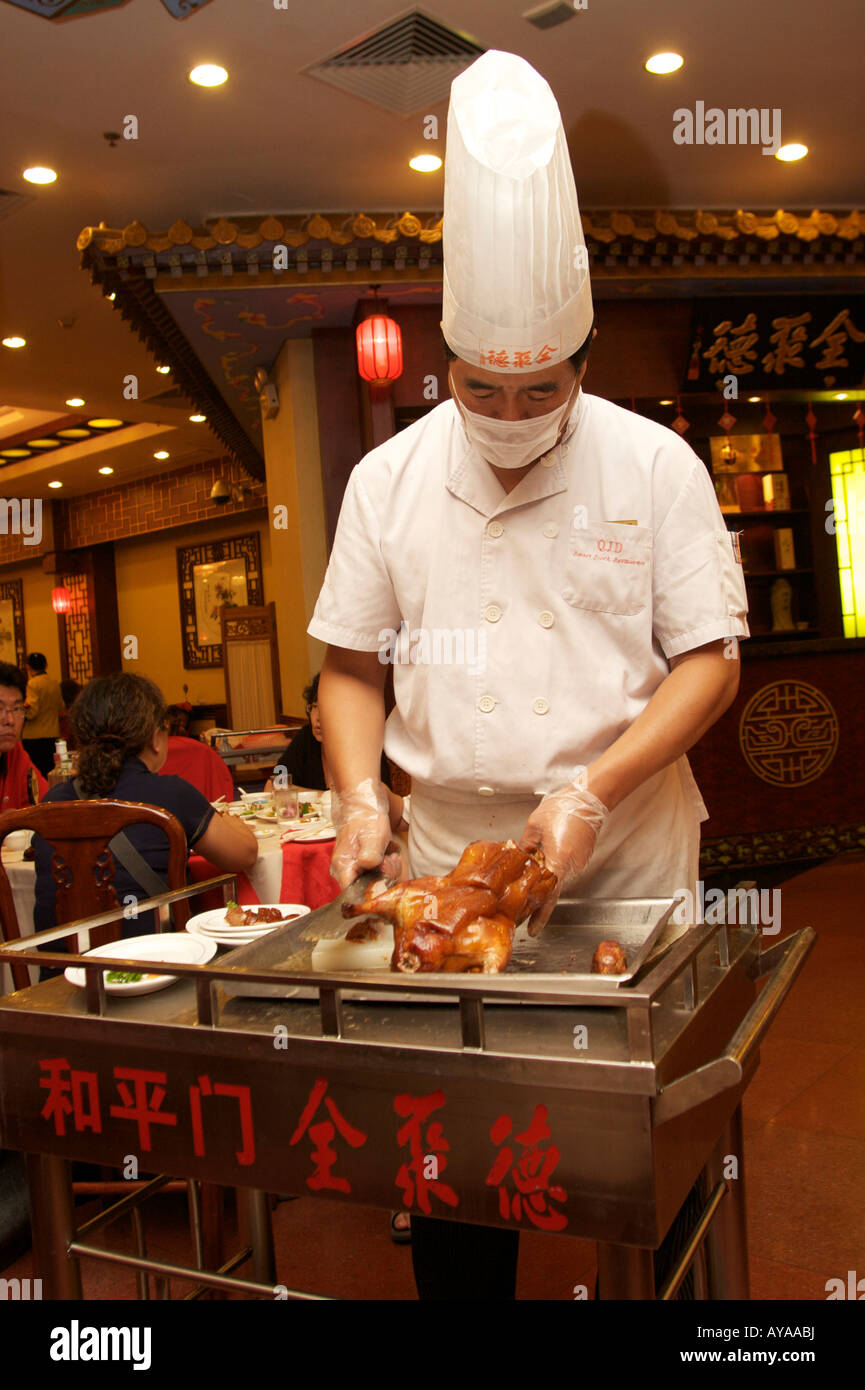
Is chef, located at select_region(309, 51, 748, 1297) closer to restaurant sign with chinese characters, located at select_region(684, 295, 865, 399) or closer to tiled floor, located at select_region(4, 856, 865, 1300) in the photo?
tiled floor, located at select_region(4, 856, 865, 1300)

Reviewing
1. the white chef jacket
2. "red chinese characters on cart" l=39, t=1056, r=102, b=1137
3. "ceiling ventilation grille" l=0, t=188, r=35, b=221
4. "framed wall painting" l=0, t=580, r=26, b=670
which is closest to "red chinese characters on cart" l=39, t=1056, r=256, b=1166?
"red chinese characters on cart" l=39, t=1056, r=102, b=1137

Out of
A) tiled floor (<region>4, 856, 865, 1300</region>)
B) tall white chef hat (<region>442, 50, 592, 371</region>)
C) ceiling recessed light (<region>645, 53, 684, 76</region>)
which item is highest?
ceiling recessed light (<region>645, 53, 684, 76</region>)

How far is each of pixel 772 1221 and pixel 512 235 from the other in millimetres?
2285

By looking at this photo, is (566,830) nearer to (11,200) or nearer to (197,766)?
(197,766)

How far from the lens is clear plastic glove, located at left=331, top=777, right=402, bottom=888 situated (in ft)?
4.75

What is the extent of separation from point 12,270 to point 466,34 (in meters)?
3.32

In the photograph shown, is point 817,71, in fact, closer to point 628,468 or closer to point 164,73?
point 164,73

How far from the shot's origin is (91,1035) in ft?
3.86

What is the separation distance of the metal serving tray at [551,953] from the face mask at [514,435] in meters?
0.64

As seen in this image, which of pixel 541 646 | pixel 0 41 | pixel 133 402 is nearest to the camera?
pixel 541 646

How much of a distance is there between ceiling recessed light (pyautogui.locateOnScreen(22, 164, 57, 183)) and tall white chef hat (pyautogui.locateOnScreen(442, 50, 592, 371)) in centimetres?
447
